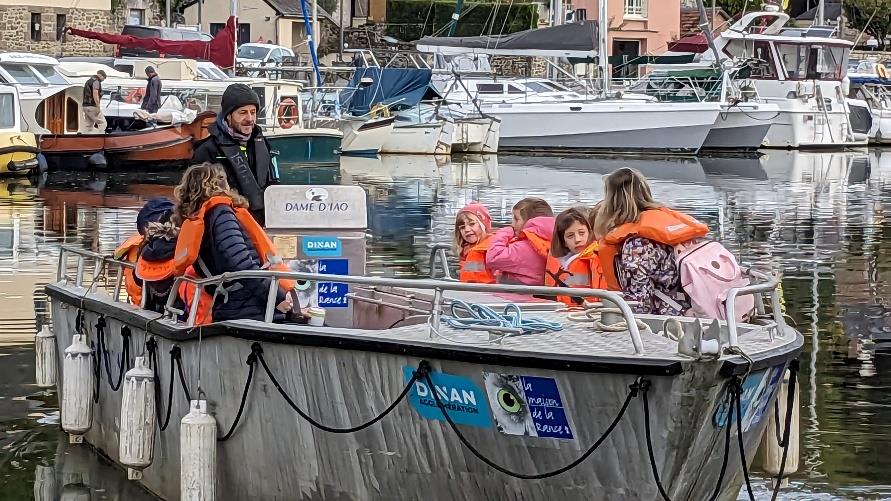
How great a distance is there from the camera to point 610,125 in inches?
1794

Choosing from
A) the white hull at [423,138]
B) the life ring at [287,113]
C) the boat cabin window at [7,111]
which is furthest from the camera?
the white hull at [423,138]

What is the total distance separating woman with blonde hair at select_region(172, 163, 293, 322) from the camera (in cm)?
796

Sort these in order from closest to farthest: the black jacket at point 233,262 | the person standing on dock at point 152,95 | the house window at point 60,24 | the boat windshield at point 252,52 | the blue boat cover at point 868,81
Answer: the black jacket at point 233,262, the person standing on dock at point 152,95, the boat windshield at point 252,52, the blue boat cover at point 868,81, the house window at point 60,24

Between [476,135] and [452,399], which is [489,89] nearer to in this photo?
[476,135]

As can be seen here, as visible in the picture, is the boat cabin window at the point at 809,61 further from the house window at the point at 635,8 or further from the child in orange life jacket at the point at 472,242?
the child in orange life jacket at the point at 472,242

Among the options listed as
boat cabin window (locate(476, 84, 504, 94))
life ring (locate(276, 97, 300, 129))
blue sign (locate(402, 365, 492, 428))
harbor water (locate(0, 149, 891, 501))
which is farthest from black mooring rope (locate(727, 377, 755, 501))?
boat cabin window (locate(476, 84, 504, 94))

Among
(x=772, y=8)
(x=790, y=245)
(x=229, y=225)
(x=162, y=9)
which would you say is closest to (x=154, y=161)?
(x=790, y=245)

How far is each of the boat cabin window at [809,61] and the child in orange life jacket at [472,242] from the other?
41596mm

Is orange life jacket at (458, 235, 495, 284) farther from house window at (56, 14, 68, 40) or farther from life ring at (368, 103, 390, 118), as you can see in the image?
house window at (56, 14, 68, 40)

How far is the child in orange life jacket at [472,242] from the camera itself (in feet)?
31.3

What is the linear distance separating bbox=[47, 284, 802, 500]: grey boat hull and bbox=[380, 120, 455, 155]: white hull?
35304mm

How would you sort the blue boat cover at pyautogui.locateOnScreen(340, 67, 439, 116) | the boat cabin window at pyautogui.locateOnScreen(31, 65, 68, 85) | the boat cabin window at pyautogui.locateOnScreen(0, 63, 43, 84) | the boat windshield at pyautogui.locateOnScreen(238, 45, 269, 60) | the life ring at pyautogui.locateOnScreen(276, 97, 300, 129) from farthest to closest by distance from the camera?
the boat windshield at pyautogui.locateOnScreen(238, 45, 269, 60), the blue boat cover at pyautogui.locateOnScreen(340, 67, 439, 116), the life ring at pyautogui.locateOnScreen(276, 97, 300, 129), the boat cabin window at pyautogui.locateOnScreen(31, 65, 68, 85), the boat cabin window at pyautogui.locateOnScreen(0, 63, 43, 84)

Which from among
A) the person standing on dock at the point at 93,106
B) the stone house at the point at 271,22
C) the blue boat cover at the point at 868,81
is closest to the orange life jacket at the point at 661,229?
the person standing on dock at the point at 93,106

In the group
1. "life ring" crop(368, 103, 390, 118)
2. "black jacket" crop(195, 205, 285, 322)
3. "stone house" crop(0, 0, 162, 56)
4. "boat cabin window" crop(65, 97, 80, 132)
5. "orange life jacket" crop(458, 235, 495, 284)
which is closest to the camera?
"black jacket" crop(195, 205, 285, 322)
